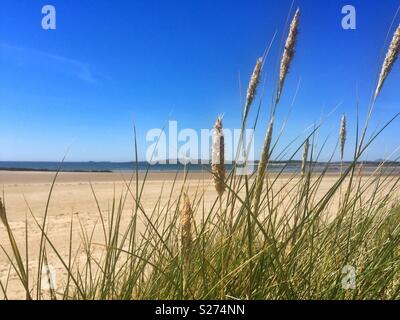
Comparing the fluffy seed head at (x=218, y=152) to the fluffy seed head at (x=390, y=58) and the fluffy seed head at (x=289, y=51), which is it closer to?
the fluffy seed head at (x=289, y=51)

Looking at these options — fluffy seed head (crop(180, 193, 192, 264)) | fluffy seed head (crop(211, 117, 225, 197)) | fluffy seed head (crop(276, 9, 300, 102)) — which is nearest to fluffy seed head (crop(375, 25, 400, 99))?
fluffy seed head (crop(276, 9, 300, 102))

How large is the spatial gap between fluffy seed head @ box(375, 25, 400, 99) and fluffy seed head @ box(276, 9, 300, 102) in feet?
1.11

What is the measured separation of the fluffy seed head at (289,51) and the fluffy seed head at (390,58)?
34 centimetres

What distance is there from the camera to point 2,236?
21.5 feet

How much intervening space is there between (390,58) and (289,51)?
1.20 ft

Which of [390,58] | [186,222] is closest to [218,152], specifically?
[186,222]

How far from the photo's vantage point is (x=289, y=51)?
4.10 ft

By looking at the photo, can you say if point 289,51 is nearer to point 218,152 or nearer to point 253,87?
point 253,87

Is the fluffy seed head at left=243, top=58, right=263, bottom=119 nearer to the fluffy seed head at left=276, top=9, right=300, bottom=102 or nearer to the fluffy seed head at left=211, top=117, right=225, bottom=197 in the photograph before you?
the fluffy seed head at left=276, top=9, right=300, bottom=102

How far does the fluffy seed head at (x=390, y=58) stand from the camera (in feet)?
4.34
